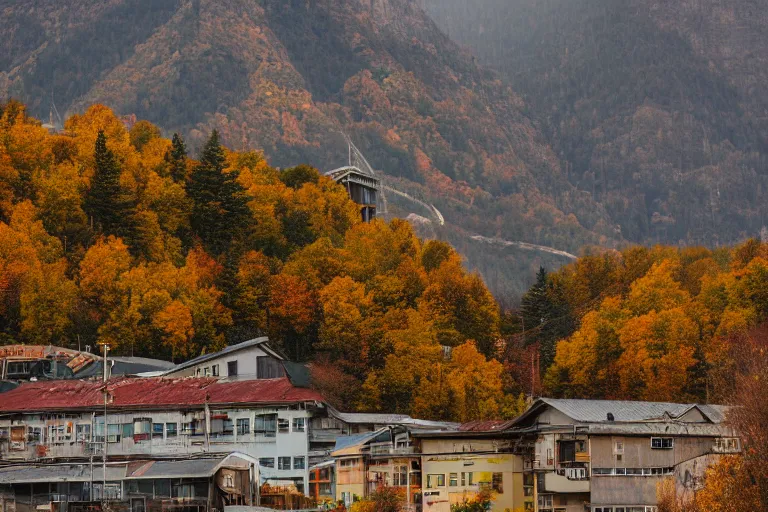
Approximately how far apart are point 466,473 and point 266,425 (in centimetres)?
1695

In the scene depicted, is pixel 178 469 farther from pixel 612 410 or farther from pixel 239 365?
pixel 612 410

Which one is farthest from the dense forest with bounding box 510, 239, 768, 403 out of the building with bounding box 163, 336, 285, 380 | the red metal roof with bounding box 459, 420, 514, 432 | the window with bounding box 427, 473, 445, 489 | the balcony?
the building with bounding box 163, 336, 285, 380

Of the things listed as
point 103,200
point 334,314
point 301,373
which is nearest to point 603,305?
point 334,314

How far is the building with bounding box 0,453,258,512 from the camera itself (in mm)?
78250

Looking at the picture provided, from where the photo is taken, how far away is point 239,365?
100 metres

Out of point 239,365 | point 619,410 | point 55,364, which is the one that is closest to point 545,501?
point 619,410

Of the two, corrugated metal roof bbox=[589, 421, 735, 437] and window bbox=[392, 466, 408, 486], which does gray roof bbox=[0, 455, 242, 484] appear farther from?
corrugated metal roof bbox=[589, 421, 735, 437]

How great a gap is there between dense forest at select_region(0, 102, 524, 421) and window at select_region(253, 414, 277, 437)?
65.8 feet

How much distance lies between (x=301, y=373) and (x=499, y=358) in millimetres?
32008

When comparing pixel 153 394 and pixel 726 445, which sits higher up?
pixel 153 394

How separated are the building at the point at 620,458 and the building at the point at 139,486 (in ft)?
62.5

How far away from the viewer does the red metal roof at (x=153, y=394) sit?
87.2 m

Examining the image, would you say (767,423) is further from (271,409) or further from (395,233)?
(395,233)

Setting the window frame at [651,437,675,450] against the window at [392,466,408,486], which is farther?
the window at [392,466,408,486]
